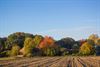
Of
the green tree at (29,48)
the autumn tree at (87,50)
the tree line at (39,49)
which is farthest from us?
the autumn tree at (87,50)

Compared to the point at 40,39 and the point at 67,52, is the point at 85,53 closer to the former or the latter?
the point at 67,52

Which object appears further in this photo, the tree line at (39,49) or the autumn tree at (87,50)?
the autumn tree at (87,50)

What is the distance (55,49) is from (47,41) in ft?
31.3

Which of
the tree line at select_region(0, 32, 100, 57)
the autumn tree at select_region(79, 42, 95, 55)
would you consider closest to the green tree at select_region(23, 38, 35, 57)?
the tree line at select_region(0, 32, 100, 57)

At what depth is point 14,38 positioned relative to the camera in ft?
388

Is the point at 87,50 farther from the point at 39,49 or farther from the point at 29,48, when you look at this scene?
the point at 29,48

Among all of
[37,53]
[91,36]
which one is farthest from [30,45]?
[91,36]

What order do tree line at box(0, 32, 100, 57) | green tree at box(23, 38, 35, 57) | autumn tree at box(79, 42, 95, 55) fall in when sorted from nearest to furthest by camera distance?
green tree at box(23, 38, 35, 57), tree line at box(0, 32, 100, 57), autumn tree at box(79, 42, 95, 55)

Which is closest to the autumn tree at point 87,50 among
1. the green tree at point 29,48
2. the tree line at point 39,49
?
the tree line at point 39,49

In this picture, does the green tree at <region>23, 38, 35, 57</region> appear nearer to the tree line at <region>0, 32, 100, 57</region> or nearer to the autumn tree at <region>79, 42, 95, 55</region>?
the tree line at <region>0, 32, 100, 57</region>

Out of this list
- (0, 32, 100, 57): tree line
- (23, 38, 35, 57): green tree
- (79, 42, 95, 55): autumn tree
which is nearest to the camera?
(23, 38, 35, 57): green tree

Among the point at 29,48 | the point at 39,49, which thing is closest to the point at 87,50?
the point at 39,49

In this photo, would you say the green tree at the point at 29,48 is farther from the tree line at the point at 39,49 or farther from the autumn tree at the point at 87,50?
the autumn tree at the point at 87,50

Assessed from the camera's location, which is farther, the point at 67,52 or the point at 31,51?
the point at 67,52
